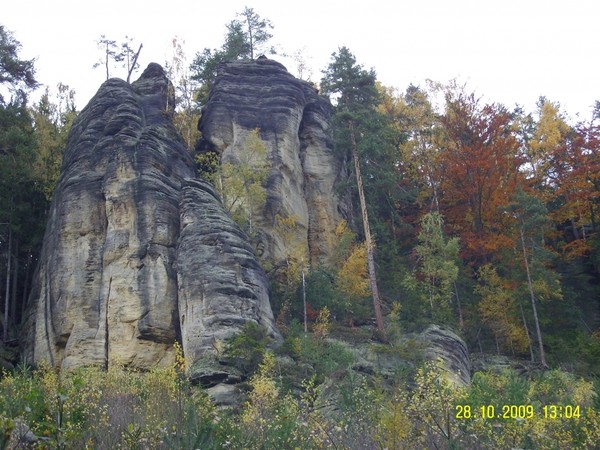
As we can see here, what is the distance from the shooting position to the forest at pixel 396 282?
15836 millimetres

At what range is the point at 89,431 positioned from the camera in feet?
47.6

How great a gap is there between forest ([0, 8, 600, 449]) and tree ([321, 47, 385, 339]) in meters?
0.13

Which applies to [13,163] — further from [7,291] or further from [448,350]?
[448,350]

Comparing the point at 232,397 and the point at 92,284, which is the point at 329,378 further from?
the point at 92,284

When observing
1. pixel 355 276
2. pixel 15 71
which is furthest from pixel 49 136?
pixel 355 276

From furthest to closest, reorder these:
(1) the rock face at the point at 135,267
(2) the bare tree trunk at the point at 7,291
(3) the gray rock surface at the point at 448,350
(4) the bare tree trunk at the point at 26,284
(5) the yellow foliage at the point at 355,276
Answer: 1. (4) the bare tree trunk at the point at 26,284
2. (5) the yellow foliage at the point at 355,276
3. (2) the bare tree trunk at the point at 7,291
4. (3) the gray rock surface at the point at 448,350
5. (1) the rock face at the point at 135,267

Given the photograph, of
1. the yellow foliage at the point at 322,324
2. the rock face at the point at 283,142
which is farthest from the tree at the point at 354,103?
the yellow foliage at the point at 322,324

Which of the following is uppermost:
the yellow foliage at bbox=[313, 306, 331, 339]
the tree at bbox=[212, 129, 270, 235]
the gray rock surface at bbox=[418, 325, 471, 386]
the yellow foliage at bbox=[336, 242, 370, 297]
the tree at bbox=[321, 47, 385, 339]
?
the tree at bbox=[321, 47, 385, 339]

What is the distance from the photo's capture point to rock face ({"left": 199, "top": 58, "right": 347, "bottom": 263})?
37.5 metres

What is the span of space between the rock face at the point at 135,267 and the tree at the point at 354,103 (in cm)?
Result: 872

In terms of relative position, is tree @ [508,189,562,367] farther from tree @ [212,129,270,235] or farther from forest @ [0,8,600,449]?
tree @ [212,129,270,235]
